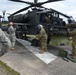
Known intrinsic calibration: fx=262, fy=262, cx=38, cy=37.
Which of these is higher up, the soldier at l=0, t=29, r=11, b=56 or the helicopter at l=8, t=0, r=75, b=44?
the soldier at l=0, t=29, r=11, b=56

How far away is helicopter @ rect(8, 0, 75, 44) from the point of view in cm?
1666

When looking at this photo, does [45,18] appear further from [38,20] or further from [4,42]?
[4,42]

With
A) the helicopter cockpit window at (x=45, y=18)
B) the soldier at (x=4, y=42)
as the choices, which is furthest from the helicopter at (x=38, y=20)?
the soldier at (x=4, y=42)

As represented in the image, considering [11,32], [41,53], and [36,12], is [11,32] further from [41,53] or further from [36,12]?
[36,12]

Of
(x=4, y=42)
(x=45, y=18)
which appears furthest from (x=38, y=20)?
(x=4, y=42)

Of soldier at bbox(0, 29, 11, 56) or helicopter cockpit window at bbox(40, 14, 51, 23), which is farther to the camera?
helicopter cockpit window at bbox(40, 14, 51, 23)

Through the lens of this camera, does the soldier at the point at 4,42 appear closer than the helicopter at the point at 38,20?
Yes

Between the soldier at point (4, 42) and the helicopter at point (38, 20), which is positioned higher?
the soldier at point (4, 42)

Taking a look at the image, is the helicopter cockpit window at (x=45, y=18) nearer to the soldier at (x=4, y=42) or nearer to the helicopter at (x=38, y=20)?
the helicopter at (x=38, y=20)

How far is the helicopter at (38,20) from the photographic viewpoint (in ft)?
54.7

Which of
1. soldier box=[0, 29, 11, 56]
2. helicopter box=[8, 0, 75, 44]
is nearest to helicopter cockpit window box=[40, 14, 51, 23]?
helicopter box=[8, 0, 75, 44]

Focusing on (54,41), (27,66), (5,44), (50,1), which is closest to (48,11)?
(50,1)

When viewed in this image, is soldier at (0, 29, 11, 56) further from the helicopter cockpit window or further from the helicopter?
the helicopter cockpit window

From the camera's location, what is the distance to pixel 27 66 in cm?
1100
